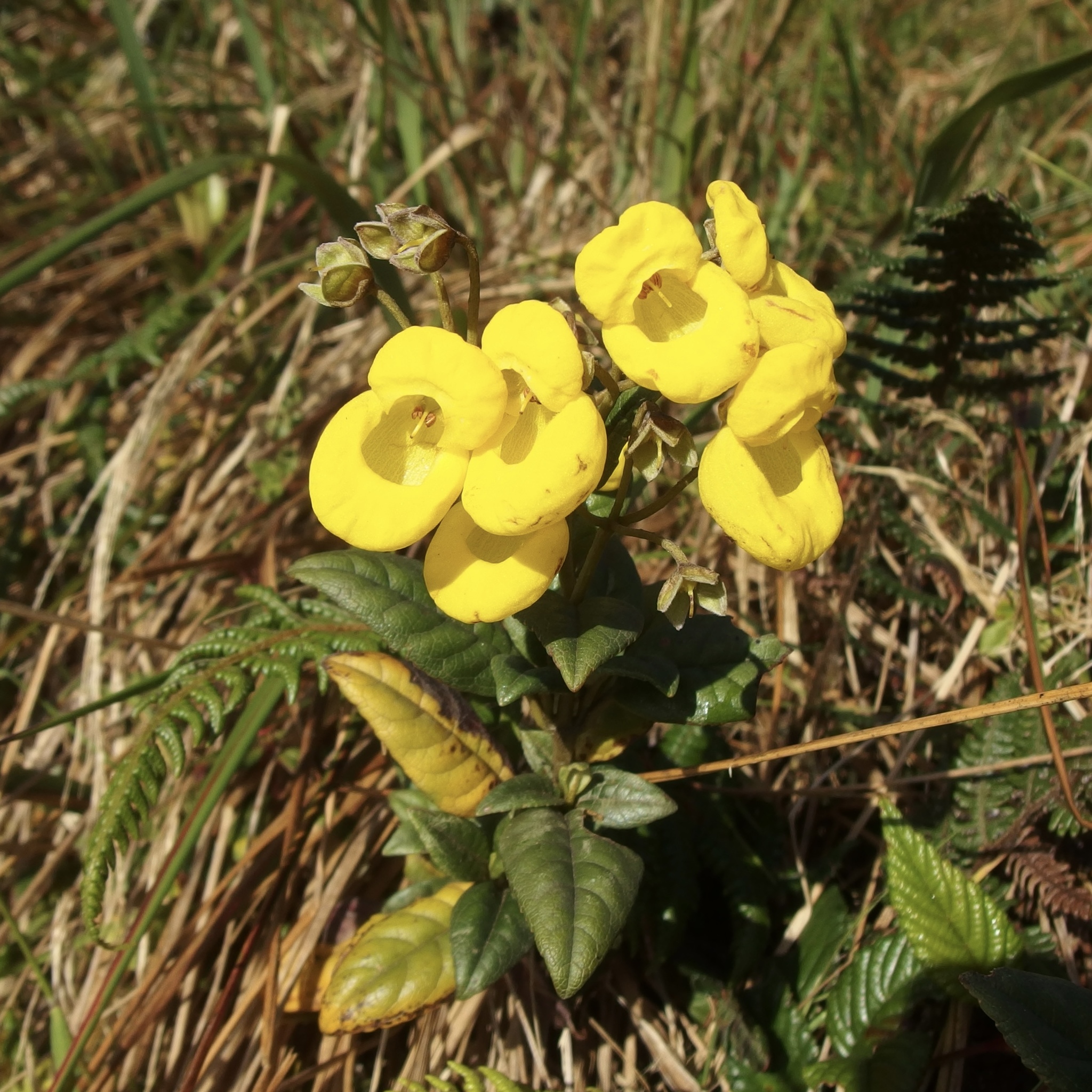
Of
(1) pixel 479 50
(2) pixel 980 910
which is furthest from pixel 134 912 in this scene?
(1) pixel 479 50

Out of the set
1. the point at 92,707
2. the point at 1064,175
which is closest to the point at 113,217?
the point at 92,707

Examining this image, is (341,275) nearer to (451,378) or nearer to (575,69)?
(451,378)

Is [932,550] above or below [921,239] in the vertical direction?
below

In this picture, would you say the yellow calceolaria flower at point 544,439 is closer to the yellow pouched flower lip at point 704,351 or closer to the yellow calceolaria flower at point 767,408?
the yellow pouched flower lip at point 704,351

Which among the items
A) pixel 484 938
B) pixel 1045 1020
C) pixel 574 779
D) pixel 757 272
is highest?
pixel 757 272

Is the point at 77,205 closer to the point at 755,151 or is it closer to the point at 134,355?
the point at 134,355
